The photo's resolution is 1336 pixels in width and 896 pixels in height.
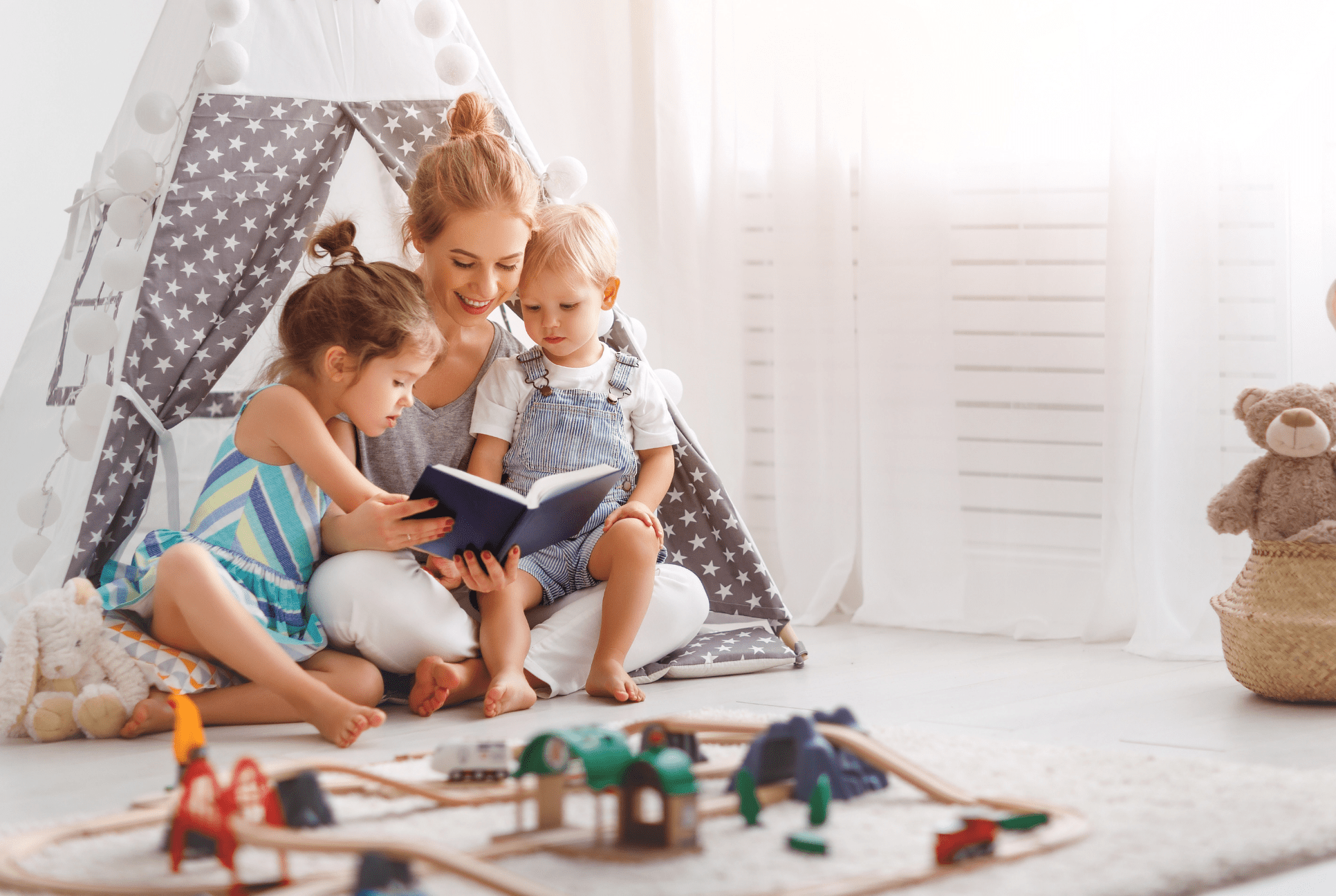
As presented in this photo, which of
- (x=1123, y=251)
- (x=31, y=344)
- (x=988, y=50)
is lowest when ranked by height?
(x=31, y=344)

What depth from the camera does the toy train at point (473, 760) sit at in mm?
1104

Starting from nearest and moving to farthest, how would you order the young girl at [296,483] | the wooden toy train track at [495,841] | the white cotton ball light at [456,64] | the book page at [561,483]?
the wooden toy train track at [495,841] → the book page at [561,483] → the young girl at [296,483] → the white cotton ball light at [456,64]

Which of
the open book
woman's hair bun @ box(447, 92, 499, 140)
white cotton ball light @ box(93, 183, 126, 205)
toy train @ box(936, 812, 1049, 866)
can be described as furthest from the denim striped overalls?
toy train @ box(936, 812, 1049, 866)

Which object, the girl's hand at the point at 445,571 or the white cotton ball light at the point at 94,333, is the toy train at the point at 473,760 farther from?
the white cotton ball light at the point at 94,333

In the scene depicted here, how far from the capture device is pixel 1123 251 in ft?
6.69

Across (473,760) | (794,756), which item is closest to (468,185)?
(473,760)

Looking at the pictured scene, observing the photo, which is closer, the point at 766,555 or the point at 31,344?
the point at 31,344

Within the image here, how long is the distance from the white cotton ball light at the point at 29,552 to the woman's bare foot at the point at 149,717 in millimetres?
380

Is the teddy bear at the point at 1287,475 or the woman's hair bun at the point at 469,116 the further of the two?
the woman's hair bun at the point at 469,116

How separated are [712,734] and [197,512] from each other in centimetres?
78

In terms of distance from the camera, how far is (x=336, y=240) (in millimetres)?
1697

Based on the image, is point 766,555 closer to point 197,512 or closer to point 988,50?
point 988,50

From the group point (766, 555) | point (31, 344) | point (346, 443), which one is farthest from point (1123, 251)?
point (31, 344)

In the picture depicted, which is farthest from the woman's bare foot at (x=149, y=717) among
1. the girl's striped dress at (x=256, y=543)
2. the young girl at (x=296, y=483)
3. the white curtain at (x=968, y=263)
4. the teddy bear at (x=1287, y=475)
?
the teddy bear at (x=1287, y=475)
